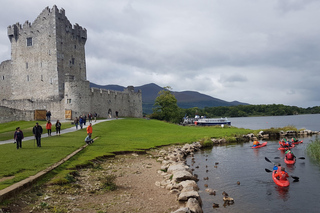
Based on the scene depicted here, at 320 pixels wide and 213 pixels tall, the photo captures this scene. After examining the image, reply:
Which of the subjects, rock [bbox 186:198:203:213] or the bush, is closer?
rock [bbox 186:198:203:213]

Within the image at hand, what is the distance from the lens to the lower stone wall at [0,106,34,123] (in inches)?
2076

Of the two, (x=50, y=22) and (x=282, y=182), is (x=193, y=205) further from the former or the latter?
(x=50, y=22)

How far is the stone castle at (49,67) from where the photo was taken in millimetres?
59969

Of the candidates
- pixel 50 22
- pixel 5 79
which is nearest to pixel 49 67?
pixel 50 22

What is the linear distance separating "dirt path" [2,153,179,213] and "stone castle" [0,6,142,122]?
140ft

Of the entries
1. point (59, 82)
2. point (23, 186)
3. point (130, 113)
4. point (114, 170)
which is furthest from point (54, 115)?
point (23, 186)

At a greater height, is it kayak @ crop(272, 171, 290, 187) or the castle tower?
the castle tower

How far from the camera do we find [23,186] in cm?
1111

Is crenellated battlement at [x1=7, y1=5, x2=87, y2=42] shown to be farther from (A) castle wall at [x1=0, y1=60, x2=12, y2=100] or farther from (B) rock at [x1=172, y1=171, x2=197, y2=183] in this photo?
(B) rock at [x1=172, y1=171, x2=197, y2=183]

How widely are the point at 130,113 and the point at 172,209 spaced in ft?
199

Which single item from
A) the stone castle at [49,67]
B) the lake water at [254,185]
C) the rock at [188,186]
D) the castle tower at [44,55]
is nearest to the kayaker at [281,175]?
the lake water at [254,185]

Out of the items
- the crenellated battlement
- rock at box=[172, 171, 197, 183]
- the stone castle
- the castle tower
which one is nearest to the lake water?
rock at box=[172, 171, 197, 183]

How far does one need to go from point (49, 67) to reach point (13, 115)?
1455 cm

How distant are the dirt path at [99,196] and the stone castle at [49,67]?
42.8 m
